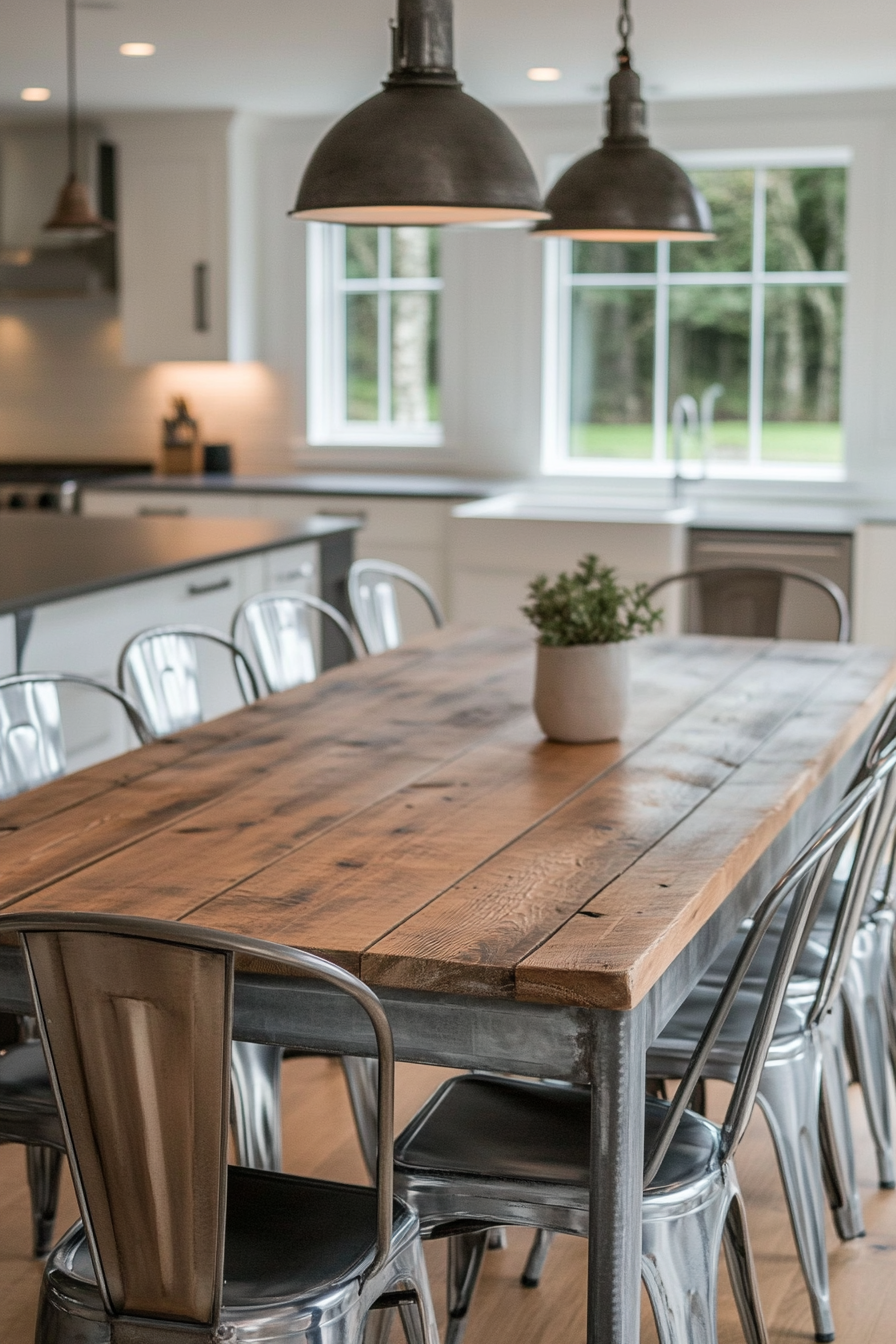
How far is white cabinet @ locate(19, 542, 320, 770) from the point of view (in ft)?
11.7

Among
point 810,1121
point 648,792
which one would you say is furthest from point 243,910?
point 810,1121

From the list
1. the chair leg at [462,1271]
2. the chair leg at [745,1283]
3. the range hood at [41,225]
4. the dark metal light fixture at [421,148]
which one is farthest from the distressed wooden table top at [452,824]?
the range hood at [41,225]

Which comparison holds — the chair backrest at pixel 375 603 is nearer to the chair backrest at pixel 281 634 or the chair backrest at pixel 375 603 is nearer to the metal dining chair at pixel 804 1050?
the chair backrest at pixel 281 634

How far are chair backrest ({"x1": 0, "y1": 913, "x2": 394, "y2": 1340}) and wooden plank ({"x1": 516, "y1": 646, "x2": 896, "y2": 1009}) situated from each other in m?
0.20

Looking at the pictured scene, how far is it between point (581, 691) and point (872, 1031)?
79 centimetres

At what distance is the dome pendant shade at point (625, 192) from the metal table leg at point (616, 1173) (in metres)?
1.76

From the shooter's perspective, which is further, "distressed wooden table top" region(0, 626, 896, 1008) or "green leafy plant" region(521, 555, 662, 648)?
"green leafy plant" region(521, 555, 662, 648)

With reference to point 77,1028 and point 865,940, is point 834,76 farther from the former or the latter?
point 77,1028

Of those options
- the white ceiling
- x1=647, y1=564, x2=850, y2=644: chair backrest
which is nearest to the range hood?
the white ceiling

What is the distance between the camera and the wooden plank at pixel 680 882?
1.47 m

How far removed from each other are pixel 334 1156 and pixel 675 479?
393cm

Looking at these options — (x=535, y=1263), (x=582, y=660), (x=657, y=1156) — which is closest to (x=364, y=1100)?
(x=535, y=1263)

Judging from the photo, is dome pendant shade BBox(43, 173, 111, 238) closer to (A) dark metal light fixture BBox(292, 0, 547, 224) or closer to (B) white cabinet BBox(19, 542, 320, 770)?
(B) white cabinet BBox(19, 542, 320, 770)

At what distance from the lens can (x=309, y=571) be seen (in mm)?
4688
